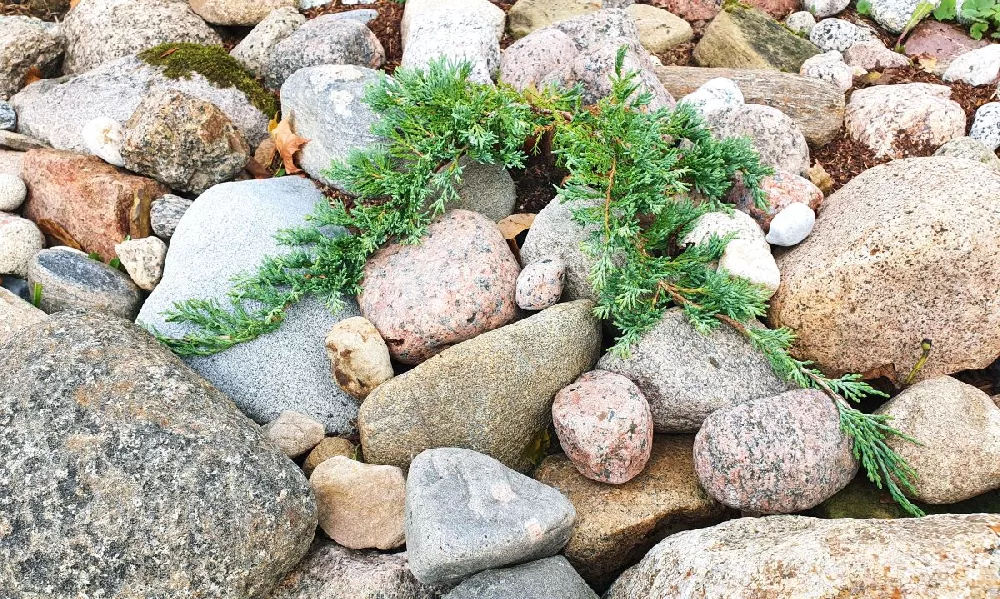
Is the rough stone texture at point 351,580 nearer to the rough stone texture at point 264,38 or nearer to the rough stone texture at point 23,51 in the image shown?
the rough stone texture at point 264,38

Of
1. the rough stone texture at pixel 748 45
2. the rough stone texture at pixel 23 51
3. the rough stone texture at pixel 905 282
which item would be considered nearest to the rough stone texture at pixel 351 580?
the rough stone texture at pixel 905 282

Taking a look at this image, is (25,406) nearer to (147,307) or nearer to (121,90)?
(147,307)

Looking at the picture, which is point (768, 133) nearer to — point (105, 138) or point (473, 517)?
point (473, 517)

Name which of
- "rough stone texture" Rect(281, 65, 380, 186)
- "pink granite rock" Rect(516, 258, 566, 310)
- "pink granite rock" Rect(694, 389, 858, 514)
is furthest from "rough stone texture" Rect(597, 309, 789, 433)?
"rough stone texture" Rect(281, 65, 380, 186)

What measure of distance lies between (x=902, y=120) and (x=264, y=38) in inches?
180

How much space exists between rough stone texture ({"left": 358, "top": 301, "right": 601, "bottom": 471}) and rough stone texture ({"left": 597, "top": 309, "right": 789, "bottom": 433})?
371 mm

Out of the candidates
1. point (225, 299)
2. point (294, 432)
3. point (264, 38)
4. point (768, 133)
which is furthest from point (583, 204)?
point (264, 38)

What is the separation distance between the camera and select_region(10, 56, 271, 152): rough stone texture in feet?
17.2

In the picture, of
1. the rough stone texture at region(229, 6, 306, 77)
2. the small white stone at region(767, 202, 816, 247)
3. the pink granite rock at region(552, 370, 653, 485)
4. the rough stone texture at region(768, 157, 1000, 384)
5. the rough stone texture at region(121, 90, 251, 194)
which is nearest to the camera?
the pink granite rock at region(552, 370, 653, 485)

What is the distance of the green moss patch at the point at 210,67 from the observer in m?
5.34

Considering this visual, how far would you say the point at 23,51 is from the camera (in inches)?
224

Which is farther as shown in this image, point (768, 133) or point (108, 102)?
point (108, 102)

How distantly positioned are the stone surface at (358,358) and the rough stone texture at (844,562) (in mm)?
1681

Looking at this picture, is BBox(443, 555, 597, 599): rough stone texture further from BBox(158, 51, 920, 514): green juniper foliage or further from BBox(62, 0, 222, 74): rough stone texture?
BBox(62, 0, 222, 74): rough stone texture
